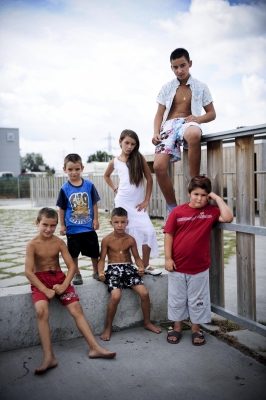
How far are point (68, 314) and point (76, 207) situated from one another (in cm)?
98

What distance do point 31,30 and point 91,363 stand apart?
441 centimetres

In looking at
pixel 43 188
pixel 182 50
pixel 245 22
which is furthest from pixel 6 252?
pixel 43 188

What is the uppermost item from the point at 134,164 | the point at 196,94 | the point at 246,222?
the point at 196,94

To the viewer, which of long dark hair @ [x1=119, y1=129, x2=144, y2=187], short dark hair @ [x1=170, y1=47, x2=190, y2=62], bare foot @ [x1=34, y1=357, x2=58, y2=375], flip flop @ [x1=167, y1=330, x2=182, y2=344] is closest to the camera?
bare foot @ [x1=34, y1=357, x2=58, y2=375]

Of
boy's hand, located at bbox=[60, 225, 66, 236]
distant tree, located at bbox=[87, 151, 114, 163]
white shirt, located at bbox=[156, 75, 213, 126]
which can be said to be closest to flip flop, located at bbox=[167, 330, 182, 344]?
boy's hand, located at bbox=[60, 225, 66, 236]

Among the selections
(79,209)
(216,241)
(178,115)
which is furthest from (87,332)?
(178,115)

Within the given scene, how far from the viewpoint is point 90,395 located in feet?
6.98

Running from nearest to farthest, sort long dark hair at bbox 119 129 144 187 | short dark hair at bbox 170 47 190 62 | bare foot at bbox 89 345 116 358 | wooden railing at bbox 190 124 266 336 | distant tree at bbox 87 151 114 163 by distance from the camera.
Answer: bare foot at bbox 89 345 116 358 < wooden railing at bbox 190 124 266 336 < short dark hair at bbox 170 47 190 62 < long dark hair at bbox 119 129 144 187 < distant tree at bbox 87 151 114 163

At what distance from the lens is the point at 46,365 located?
2441 mm

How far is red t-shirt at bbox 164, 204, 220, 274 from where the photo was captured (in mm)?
2918

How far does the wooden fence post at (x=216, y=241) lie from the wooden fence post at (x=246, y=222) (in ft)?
0.73

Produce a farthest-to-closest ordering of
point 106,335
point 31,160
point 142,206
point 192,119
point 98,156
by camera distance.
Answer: point 31,160
point 98,156
point 142,206
point 192,119
point 106,335

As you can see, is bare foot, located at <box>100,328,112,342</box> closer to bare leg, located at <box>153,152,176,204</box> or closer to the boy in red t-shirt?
the boy in red t-shirt

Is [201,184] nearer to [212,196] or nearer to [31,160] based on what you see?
[212,196]
